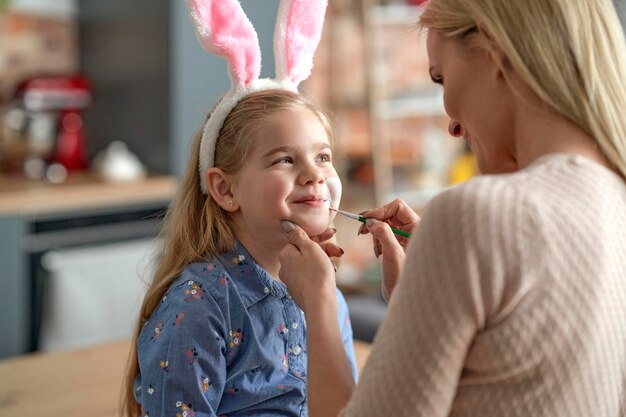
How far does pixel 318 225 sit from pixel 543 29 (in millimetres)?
584

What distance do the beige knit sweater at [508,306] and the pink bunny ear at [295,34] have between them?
71 cm

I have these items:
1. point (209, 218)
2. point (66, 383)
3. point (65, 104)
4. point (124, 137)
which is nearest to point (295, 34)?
point (209, 218)

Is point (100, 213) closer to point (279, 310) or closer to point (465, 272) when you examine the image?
point (279, 310)

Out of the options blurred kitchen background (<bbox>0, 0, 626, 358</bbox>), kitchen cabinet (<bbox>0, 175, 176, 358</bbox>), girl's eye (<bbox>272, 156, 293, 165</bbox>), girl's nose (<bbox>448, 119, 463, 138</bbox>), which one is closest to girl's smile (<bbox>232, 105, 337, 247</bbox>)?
girl's eye (<bbox>272, 156, 293, 165</bbox>)

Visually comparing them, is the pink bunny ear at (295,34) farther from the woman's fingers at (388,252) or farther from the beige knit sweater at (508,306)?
the beige knit sweater at (508,306)

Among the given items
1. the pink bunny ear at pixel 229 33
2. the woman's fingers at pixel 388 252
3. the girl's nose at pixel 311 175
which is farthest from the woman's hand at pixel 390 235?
the pink bunny ear at pixel 229 33

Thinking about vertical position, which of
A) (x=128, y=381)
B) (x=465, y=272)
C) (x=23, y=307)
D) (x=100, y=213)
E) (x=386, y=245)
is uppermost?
(x=465, y=272)

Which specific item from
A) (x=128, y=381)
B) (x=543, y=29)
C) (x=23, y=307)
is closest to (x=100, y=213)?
(x=23, y=307)

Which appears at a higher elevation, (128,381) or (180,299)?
(180,299)

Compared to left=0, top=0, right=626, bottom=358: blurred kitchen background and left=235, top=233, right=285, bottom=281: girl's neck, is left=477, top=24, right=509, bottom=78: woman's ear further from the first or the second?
left=0, top=0, right=626, bottom=358: blurred kitchen background

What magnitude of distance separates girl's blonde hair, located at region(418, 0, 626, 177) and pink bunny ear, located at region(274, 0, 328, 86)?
23.9 inches

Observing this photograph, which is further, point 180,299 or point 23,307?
point 23,307

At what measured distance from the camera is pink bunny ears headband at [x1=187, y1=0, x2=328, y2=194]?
5.39ft

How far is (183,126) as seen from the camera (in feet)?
13.4
